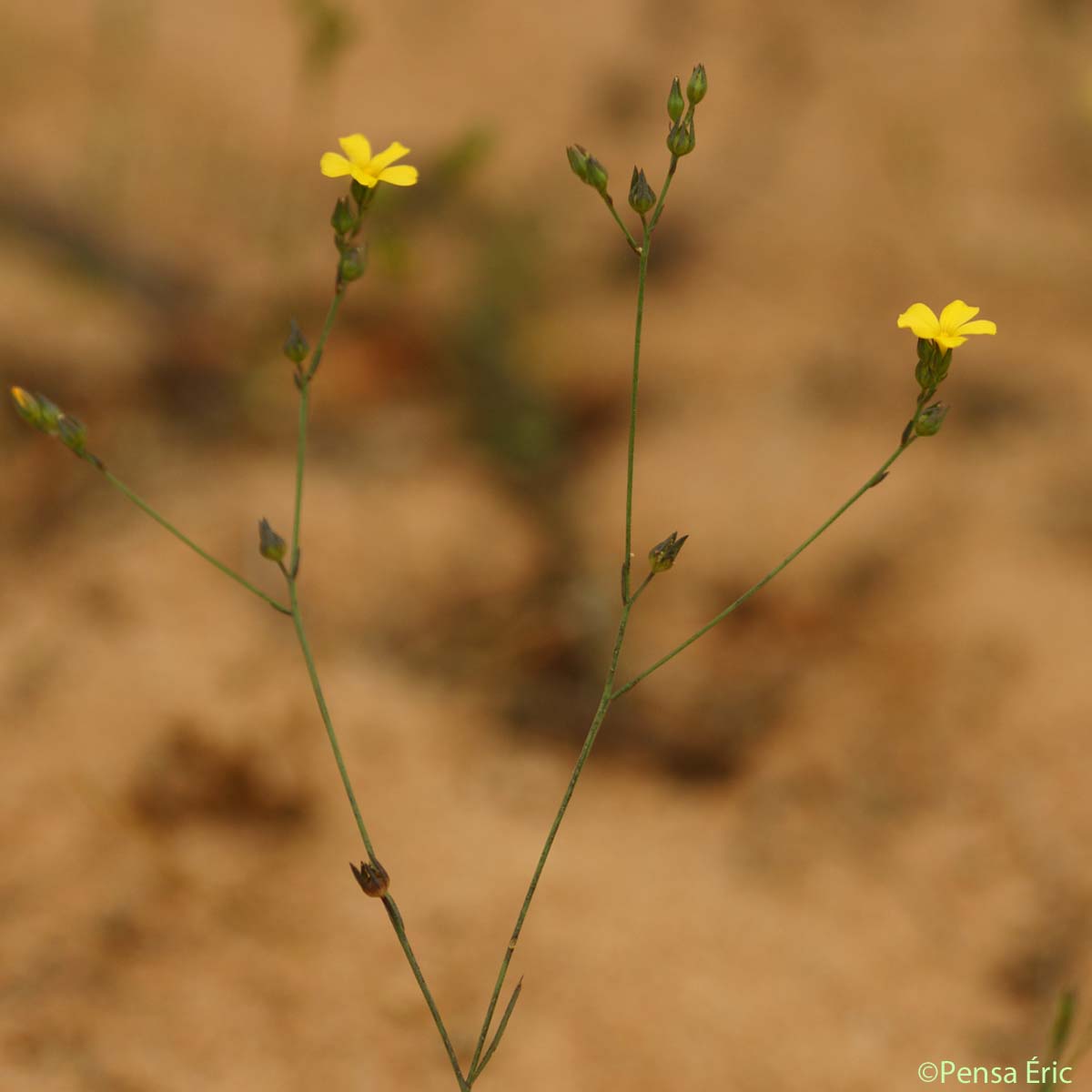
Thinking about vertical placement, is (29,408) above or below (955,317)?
below

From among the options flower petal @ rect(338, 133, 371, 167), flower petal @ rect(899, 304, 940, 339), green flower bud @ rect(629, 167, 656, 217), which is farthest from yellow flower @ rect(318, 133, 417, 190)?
flower petal @ rect(899, 304, 940, 339)

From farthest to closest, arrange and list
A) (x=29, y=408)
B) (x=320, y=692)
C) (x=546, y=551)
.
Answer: (x=546, y=551) → (x=320, y=692) → (x=29, y=408)

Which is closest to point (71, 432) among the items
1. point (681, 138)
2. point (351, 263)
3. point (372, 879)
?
point (351, 263)

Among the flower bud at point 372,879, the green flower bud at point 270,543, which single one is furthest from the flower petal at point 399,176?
the flower bud at point 372,879

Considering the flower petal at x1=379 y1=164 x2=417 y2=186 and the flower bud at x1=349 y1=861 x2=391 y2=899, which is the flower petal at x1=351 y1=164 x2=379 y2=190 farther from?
the flower bud at x1=349 y1=861 x2=391 y2=899

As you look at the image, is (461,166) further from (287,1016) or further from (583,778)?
(287,1016)

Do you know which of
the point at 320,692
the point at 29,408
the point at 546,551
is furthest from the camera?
the point at 546,551

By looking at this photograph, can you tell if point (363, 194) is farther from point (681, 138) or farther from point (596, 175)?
point (681, 138)
